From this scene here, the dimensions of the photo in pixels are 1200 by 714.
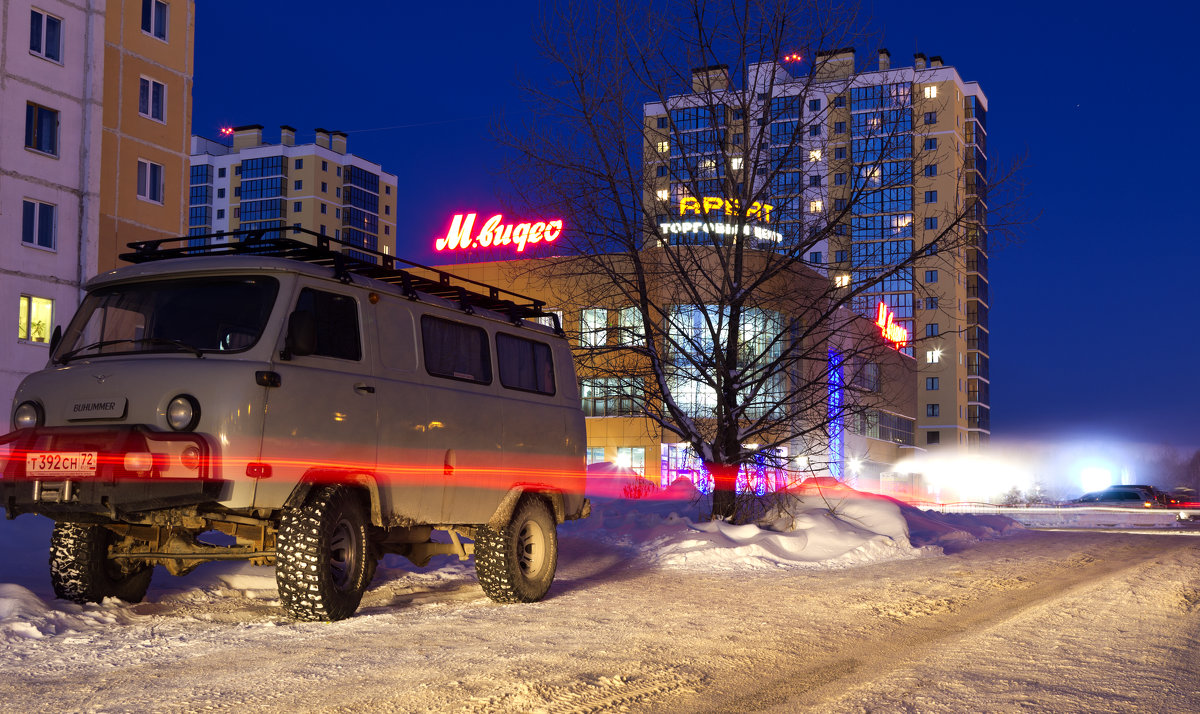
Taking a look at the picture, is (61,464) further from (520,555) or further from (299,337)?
(520,555)

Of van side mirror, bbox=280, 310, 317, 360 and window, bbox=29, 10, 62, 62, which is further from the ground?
window, bbox=29, 10, 62, 62

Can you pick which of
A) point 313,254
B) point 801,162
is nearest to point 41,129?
point 801,162

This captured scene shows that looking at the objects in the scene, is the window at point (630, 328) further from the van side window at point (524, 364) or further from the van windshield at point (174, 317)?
the van windshield at point (174, 317)

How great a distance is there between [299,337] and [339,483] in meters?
1.18

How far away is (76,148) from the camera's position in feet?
132

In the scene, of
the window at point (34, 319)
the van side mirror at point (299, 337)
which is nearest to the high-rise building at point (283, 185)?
the window at point (34, 319)

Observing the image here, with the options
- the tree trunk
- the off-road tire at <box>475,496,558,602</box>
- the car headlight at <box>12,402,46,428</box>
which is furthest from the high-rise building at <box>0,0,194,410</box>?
the car headlight at <box>12,402,46,428</box>

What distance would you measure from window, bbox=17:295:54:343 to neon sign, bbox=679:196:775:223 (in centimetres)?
2672

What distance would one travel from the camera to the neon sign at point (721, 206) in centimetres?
1898

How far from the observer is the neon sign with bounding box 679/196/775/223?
19.0 metres

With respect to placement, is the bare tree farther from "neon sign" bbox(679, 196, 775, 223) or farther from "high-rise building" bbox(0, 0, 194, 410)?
"high-rise building" bbox(0, 0, 194, 410)

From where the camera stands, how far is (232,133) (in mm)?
144250

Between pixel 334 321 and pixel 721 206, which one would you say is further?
pixel 721 206

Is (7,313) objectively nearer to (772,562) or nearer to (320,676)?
(772,562)
